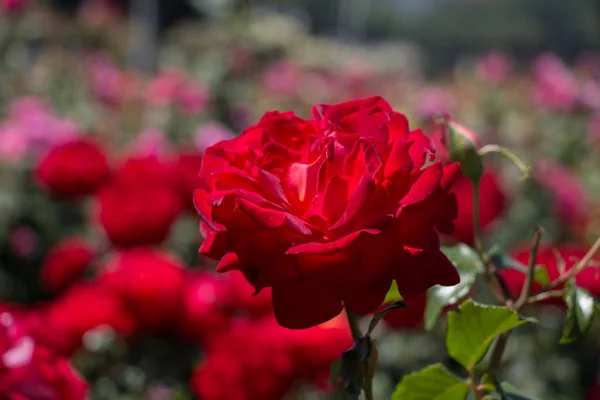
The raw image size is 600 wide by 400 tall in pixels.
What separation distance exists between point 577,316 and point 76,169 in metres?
1.05

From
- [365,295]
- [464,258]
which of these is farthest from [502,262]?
[365,295]

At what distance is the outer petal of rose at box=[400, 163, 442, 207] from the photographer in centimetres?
32

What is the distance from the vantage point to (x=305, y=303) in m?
0.33

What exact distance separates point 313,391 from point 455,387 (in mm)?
660

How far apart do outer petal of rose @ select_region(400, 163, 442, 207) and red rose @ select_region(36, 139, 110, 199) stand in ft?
3.36

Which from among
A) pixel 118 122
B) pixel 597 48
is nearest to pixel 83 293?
pixel 118 122

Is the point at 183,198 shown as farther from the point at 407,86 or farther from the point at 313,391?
the point at 407,86

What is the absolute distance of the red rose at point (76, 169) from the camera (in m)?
1.28

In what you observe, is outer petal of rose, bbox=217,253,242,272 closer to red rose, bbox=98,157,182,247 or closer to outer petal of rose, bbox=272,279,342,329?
outer petal of rose, bbox=272,279,342,329

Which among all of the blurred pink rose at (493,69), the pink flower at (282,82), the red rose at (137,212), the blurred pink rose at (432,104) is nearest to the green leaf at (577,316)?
the red rose at (137,212)

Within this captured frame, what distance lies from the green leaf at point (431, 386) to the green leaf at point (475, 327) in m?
0.01

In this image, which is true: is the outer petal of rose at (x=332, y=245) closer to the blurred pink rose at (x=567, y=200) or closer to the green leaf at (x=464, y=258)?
the green leaf at (x=464, y=258)

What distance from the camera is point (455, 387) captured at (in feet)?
1.25

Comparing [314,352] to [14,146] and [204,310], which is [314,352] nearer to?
[204,310]
